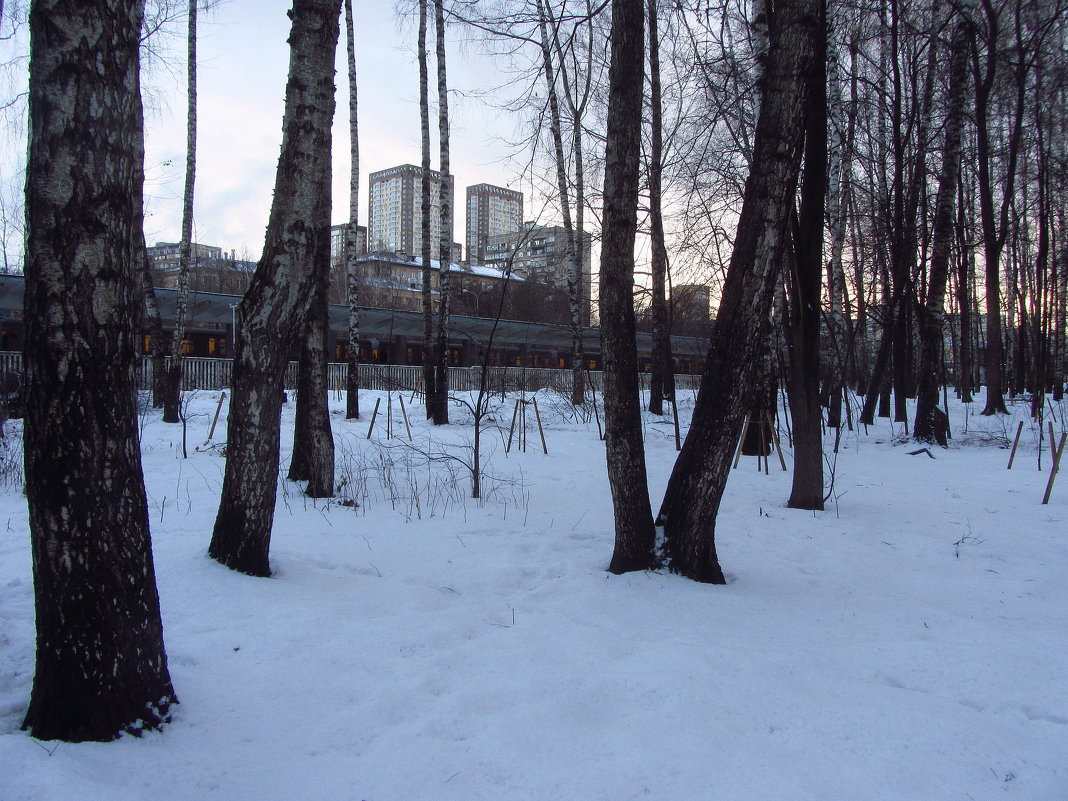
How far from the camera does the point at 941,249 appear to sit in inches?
455

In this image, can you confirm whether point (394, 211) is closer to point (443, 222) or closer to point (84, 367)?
point (443, 222)

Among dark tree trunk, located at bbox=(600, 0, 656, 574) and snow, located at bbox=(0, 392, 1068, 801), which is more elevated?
dark tree trunk, located at bbox=(600, 0, 656, 574)

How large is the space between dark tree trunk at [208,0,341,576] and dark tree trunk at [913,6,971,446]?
10966 millimetres

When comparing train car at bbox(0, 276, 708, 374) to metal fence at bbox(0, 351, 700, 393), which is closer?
metal fence at bbox(0, 351, 700, 393)

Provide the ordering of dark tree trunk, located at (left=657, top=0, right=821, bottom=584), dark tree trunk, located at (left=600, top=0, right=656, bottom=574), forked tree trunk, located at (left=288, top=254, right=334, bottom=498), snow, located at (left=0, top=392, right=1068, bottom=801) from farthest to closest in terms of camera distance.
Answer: forked tree trunk, located at (left=288, top=254, right=334, bottom=498) < dark tree trunk, located at (left=600, top=0, right=656, bottom=574) < dark tree trunk, located at (left=657, top=0, right=821, bottom=584) < snow, located at (left=0, top=392, right=1068, bottom=801)

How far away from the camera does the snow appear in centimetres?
218

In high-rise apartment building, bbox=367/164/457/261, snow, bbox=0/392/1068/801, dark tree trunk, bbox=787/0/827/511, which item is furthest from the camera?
high-rise apartment building, bbox=367/164/457/261

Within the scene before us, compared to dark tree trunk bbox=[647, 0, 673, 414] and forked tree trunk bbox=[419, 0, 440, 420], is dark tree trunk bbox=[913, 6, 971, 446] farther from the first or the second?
forked tree trunk bbox=[419, 0, 440, 420]

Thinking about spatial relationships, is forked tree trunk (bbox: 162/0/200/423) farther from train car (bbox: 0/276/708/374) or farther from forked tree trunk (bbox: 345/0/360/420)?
train car (bbox: 0/276/708/374)

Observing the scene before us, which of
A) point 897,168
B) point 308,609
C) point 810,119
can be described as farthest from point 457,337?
point 308,609

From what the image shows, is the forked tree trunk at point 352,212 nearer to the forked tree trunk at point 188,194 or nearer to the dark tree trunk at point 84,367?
the forked tree trunk at point 188,194

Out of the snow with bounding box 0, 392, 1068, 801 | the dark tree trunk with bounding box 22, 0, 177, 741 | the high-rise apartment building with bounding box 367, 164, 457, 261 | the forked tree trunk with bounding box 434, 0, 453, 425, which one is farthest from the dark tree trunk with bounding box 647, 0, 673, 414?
the high-rise apartment building with bounding box 367, 164, 457, 261

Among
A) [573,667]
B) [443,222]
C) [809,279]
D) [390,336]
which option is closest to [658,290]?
[443,222]

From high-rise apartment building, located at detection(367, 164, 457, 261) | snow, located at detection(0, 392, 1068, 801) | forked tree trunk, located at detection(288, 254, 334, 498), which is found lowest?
snow, located at detection(0, 392, 1068, 801)
